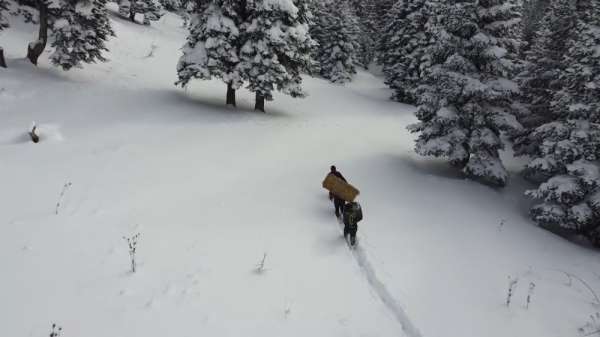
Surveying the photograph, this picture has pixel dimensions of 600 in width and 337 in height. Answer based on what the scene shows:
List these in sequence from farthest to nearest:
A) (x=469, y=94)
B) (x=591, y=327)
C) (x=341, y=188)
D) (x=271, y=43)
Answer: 1. (x=271, y=43)
2. (x=469, y=94)
3. (x=341, y=188)
4. (x=591, y=327)

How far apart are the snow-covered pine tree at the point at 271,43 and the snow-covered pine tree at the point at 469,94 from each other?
7586 millimetres

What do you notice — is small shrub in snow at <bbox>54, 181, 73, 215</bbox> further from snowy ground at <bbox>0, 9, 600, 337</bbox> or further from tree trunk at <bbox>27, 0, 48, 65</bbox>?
tree trunk at <bbox>27, 0, 48, 65</bbox>

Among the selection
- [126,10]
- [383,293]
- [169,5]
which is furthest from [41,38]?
[169,5]

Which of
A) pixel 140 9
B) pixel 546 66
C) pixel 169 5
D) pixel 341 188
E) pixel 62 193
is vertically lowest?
pixel 62 193

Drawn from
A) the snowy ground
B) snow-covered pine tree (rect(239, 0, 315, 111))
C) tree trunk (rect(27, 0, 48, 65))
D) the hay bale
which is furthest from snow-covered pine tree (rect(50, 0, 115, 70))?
the hay bale

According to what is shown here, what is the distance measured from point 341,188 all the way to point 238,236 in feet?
12.3

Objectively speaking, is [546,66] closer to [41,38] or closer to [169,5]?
[41,38]

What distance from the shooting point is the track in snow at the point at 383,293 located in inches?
324

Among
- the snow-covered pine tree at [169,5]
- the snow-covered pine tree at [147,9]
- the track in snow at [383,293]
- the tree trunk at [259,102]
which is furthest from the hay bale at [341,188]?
the snow-covered pine tree at [169,5]

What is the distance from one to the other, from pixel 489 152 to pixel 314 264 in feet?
37.5

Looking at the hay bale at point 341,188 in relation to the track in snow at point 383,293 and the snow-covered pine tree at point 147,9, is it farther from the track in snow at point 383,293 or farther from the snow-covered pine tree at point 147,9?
the snow-covered pine tree at point 147,9

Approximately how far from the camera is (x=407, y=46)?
38938 mm

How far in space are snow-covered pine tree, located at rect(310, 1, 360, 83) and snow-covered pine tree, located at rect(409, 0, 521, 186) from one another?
3285cm

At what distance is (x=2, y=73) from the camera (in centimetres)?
2028
